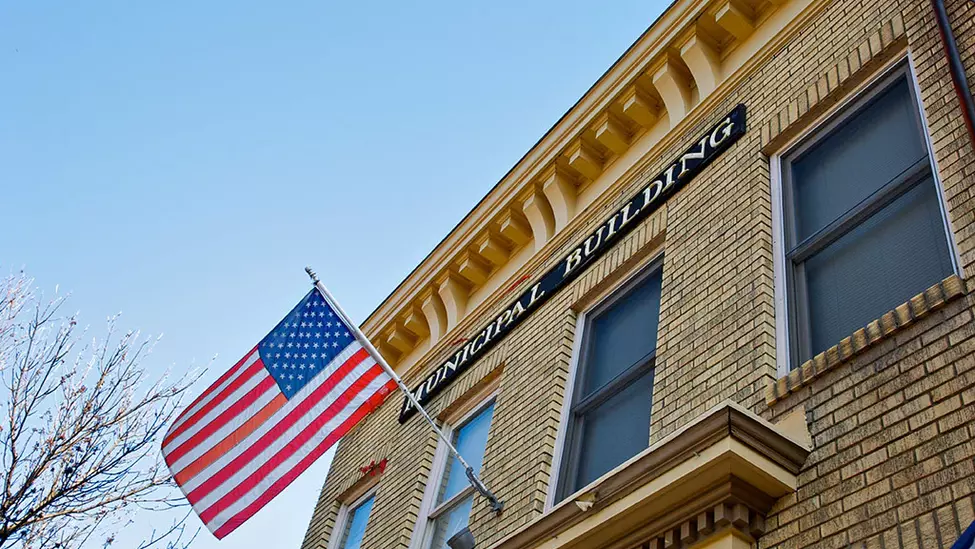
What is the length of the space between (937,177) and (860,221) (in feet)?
2.07

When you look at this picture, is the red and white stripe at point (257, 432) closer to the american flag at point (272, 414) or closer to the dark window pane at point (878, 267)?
the american flag at point (272, 414)

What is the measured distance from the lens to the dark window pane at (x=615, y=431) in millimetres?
6914

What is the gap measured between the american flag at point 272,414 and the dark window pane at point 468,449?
1.04 m

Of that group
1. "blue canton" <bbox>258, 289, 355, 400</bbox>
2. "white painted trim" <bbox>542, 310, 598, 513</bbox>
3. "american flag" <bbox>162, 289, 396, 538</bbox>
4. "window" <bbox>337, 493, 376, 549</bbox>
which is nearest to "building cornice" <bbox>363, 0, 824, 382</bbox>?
"white painted trim" <bbox>542, 310, 598, 513</bbox>

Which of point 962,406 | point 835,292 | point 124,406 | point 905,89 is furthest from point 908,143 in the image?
point 124,406

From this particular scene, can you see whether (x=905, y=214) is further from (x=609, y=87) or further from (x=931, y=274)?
(x=609, y=87)

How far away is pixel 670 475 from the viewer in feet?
16.4

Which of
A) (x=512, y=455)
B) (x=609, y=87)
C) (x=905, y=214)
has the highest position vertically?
(x=609, y=87)

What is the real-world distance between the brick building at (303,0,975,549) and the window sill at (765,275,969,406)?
0.05 feet

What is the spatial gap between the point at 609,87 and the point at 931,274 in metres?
4.86

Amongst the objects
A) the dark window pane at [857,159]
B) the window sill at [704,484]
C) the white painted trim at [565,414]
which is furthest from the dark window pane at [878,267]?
the white painted trim at [565,414]

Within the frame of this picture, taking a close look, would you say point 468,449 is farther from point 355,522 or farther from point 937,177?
point 937,177

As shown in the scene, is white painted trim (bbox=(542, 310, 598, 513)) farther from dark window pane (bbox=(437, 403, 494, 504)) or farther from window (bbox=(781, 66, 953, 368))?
window (bbox=(781, 66, 953, 368))

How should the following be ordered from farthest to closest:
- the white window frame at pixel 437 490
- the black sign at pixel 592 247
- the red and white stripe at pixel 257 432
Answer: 1. the white window frame at pixel 437 490
2. the red and white stripe at pixel 257 432
3. the black sign at pixel 592 247
